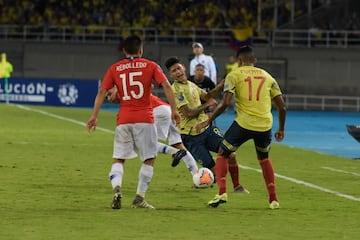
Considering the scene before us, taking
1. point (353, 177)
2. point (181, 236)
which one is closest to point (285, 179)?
point (353, 177)

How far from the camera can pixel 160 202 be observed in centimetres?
1395

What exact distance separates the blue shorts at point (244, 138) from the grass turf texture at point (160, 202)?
0.74m

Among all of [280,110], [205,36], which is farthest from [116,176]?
[205,36]

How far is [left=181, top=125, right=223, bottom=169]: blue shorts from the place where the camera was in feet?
51.9

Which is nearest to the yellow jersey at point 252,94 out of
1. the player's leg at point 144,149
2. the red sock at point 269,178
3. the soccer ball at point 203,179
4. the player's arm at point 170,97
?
the red sock at point 269,178

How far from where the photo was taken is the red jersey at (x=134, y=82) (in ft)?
41.7

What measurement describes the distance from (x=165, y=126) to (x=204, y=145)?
54.2 inches

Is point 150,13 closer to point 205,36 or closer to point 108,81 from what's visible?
point 205,36

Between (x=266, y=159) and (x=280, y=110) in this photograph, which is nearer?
(x=280, y=110)

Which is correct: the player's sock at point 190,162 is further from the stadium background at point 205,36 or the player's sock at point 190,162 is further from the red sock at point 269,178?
the stadium background at point 205,36

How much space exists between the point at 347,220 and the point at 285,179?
5614 mm

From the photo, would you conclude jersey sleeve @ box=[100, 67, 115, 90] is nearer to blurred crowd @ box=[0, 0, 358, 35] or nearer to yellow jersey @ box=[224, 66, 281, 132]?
yellow jersey @ box=[224, 66, 281, 132]

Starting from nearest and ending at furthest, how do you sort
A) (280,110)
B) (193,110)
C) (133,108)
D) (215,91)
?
(133,108) → (280,110) → (215,91) → (193,110)

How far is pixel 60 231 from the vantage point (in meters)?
10.8
